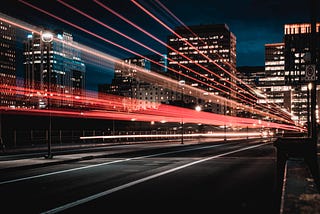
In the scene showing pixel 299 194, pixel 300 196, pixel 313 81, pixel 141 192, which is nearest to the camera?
pixel 300 196

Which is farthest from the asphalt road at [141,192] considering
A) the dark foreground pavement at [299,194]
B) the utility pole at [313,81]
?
the utility pole at [313,81]

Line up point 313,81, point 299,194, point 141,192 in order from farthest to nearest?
point 313,81 → point 141,192 → point 299,194

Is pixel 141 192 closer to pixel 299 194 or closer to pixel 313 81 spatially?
pixel 299 194

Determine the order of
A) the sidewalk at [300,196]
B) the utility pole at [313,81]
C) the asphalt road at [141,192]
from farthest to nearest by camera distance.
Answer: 1. the utility pole at [313,81]
2. the asphalt road at [141,192]
3. the sidewalk at [300,196]

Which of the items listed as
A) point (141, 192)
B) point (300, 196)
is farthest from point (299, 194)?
point (141, 192)

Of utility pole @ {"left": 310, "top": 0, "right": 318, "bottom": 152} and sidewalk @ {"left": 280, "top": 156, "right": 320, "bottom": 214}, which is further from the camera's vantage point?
utility pole @ {"left": 310, "top": 0, "right": 318, "bottom": 152}

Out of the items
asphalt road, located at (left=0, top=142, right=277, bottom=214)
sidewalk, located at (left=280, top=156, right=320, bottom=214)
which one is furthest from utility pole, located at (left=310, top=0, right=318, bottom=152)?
sidewalk, located at (left=280, top=156, right=320, bottom=214)

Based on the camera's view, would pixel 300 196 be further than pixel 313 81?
No

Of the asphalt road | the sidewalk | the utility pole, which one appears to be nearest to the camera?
the sidewalk

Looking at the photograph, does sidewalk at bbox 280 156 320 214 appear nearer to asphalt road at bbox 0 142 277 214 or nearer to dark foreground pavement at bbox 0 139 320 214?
dark foreground pavement at bbox 0 139 320 214

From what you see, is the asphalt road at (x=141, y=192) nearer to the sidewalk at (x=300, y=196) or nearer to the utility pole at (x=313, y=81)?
the sidewalk at (x=300, y=196)

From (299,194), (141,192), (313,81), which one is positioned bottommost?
(141,192)

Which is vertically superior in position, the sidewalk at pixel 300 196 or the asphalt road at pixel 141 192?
the sidewalk at pixel 300 196

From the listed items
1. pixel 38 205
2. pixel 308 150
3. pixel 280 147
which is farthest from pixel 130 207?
pixel 308 150
